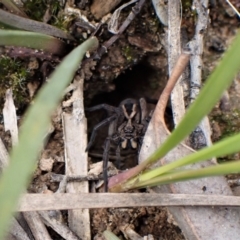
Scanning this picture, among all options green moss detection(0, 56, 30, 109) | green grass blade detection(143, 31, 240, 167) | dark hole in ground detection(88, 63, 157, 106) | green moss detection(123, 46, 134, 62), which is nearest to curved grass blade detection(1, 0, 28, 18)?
green moss detection(0, 56, 30, 109)

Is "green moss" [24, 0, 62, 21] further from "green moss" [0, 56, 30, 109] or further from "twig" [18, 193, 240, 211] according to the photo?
"twig" [18, 193, 240, 211]

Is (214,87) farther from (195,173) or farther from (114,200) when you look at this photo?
(114,200)

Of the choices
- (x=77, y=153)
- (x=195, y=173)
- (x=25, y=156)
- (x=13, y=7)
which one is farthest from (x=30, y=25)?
(x=25, y=156)

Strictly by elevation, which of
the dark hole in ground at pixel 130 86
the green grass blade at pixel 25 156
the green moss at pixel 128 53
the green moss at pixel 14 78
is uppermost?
the dark hole in ground at pixel 130 86

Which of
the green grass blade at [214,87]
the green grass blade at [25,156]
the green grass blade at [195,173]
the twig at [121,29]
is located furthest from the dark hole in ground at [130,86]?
the green grass blade at [25,156]

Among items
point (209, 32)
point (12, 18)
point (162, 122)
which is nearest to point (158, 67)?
point (209, 32)

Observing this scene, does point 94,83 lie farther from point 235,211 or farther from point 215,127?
point 235,211

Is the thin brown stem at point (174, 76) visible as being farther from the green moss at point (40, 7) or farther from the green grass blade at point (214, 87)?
the green moss at point (40, 7)
